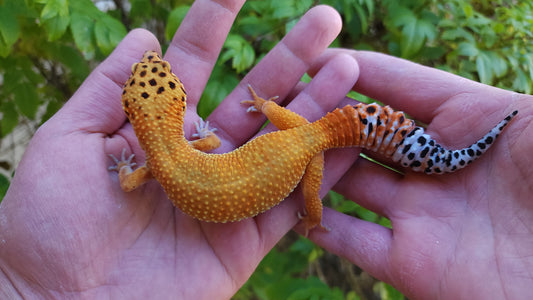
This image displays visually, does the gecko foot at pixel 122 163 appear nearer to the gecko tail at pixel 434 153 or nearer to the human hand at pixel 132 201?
the human hand at pixel 132 201

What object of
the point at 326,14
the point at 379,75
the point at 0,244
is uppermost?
the point at 326,14

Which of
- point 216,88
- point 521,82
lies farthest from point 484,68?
point 216,88

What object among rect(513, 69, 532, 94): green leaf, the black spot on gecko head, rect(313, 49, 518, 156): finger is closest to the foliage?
rect(513, 69, 532, 94): green leaf

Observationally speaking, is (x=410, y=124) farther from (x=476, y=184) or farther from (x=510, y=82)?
(x=510, y=82)

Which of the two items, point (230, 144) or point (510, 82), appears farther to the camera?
point (510, 82)

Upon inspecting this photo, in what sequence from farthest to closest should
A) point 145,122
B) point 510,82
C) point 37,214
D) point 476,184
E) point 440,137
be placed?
point 510,82 < point 440,137 < point 476,184 < point 145,122 < point 37,214

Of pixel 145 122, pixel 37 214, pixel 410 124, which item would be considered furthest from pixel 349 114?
pixel 37 214

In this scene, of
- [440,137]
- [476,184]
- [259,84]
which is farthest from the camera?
[259,84]

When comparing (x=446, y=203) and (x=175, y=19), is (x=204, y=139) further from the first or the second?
(x=446, y=203)
